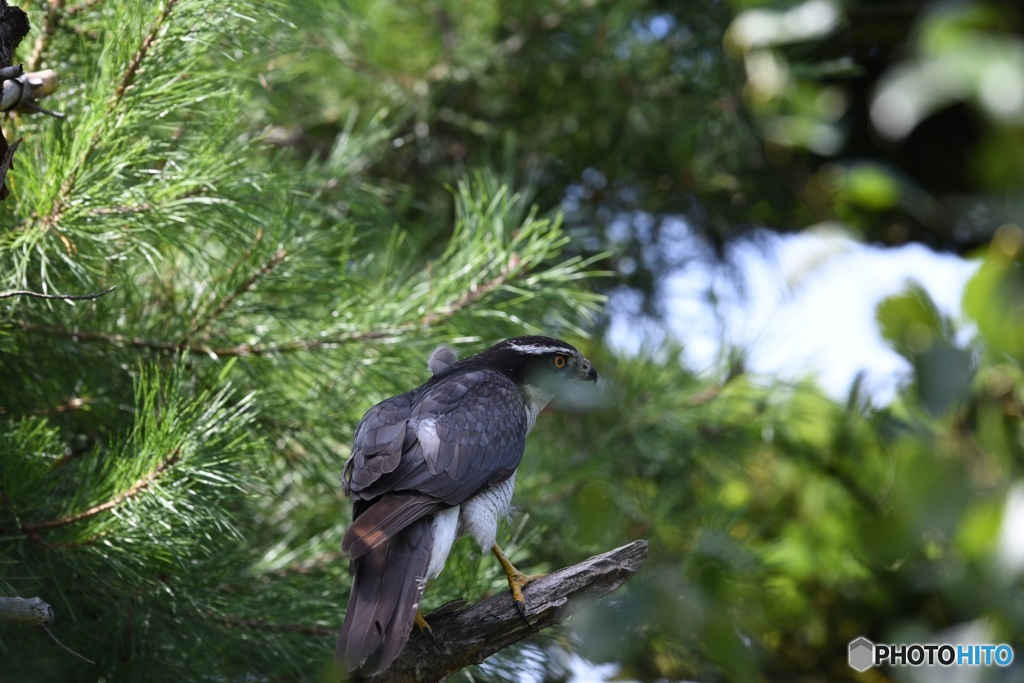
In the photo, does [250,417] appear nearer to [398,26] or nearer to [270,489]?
[270,489]

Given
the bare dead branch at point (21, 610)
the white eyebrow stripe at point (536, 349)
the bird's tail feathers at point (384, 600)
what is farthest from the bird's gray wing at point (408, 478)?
the bare dead branch at point (21, 610)

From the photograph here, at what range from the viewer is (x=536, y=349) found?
2.41 m

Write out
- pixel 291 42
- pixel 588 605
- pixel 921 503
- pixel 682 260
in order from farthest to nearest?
pixel 682 260 → pixel 291 42 → pixel 588 605 → pixel 921 503

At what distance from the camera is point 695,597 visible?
77 centimetres

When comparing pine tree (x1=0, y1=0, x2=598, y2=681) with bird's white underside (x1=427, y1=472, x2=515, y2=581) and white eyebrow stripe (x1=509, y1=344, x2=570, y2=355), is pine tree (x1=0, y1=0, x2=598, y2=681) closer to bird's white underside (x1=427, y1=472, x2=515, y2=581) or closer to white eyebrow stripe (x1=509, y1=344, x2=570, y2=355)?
white eyebrow stripe (x1=509, y1=344, x2=570, y2=355)

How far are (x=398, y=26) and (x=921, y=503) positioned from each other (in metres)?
3.51

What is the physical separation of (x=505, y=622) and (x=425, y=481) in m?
0.33

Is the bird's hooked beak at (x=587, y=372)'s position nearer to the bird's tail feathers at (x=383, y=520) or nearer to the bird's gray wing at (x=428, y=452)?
the bird's gray wing at (x=428, y=452)

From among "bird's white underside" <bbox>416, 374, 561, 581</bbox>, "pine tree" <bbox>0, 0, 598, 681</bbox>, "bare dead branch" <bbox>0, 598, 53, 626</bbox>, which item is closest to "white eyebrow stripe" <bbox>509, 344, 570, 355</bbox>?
"pine tree" <bbox>0, 0, 598, 681</bbox>

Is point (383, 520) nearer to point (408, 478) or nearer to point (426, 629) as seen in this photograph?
point (408, 478)

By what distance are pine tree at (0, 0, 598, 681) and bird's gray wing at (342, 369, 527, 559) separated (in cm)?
27

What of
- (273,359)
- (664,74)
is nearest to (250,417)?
(273,359)

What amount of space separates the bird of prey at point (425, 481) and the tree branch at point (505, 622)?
0.12 feet

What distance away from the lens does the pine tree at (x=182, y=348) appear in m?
1.93
